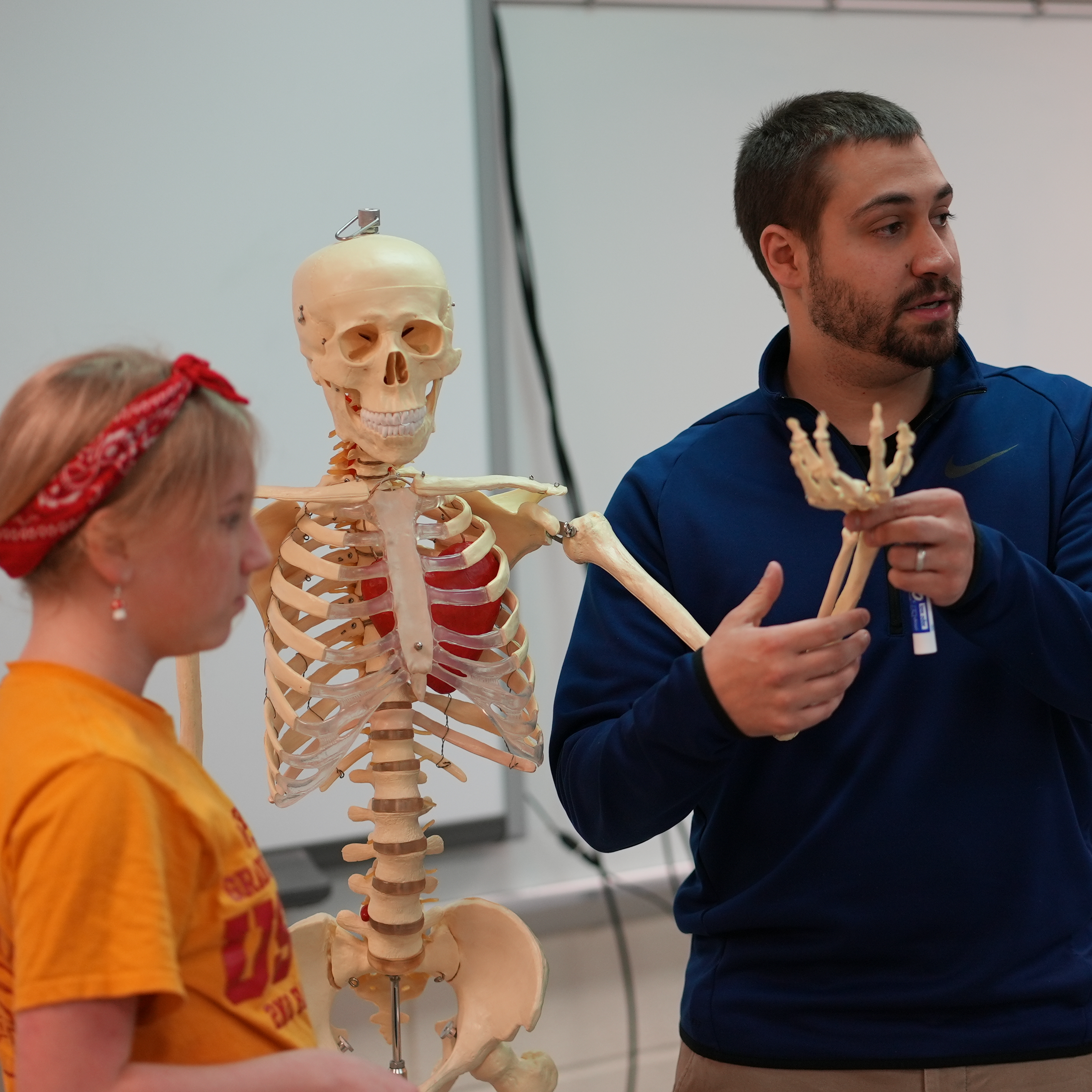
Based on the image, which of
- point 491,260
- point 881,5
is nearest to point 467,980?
point 491,260

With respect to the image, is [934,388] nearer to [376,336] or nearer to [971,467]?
[971,467]

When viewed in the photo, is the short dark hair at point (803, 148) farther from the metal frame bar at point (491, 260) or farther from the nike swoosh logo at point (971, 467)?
the metal frame bar at point (491, 260)

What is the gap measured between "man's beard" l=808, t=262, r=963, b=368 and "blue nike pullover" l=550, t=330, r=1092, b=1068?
2.6 inches

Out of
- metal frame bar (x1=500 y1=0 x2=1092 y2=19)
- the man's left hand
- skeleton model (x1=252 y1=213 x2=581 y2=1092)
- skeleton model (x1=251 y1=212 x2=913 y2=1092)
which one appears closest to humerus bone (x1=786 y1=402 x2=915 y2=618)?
the man's left hand

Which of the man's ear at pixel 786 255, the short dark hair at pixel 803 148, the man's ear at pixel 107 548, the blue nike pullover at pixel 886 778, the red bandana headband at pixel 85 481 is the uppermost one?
the short dark hair at pixel 803 148

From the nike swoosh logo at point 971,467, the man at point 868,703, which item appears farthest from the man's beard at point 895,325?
the nike swoosh logo at point 971,467

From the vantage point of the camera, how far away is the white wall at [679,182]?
2242mm

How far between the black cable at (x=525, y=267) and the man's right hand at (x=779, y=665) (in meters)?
1.06

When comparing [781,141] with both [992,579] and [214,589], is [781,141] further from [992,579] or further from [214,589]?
[214,589]

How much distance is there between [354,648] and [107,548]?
544mm

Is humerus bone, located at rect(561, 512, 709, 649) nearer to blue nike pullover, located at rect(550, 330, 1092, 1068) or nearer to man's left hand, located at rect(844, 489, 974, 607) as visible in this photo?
blue nike pullover, located at rect(550, 330, 1092, 1068)

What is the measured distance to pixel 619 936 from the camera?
2.24 m

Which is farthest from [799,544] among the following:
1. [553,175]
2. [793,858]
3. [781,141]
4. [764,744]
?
[553,175]

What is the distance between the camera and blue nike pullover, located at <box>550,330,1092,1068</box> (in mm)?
1217
